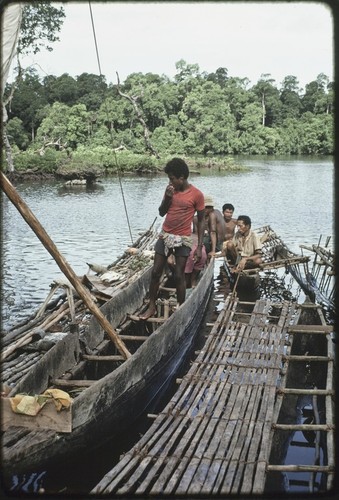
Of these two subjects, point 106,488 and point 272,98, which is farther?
point 272,98

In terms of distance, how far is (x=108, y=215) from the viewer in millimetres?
20297

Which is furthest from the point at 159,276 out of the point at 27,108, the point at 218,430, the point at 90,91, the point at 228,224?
the point at 90,91

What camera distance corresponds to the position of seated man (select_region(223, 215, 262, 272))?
956 centimetres

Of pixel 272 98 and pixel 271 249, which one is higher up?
pixel 272 98

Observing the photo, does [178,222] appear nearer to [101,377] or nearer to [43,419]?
[101,377]

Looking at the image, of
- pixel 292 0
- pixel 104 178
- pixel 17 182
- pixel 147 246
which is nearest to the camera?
pixel 292 0

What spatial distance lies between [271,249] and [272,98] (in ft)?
177

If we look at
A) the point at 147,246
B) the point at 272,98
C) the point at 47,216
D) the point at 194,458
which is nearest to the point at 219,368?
Result: the point at 194,458

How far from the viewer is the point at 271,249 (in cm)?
1194

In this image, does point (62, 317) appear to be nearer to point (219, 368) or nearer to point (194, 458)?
point (219, 368)

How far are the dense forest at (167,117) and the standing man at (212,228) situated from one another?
77.0 ft

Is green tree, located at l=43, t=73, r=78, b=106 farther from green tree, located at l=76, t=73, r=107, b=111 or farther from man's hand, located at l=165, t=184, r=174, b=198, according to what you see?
man's hand, located at l=165, t=184, r=174, b=198

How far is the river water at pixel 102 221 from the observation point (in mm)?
5191

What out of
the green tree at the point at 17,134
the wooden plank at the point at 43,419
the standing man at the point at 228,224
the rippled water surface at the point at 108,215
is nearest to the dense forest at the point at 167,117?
the green tree at the point at 17,134
